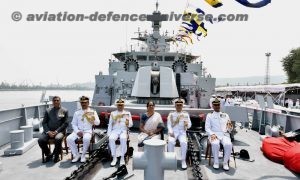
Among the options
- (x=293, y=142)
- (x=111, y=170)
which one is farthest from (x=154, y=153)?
(x=293, y=142)

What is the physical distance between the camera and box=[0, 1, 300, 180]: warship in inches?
168

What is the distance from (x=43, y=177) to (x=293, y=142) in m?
4.99

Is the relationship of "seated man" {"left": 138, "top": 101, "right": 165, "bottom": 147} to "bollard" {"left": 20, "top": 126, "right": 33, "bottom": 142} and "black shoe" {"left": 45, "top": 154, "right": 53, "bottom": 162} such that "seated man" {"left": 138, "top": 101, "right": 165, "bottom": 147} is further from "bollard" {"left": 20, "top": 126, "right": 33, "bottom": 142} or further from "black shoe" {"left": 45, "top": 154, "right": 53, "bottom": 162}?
"bollard" {"left": 20, "top": 126, "right": 33, "bottom": 142}

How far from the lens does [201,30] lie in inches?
680

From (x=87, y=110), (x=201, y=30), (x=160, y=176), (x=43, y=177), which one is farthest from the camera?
(x=201, y=30)

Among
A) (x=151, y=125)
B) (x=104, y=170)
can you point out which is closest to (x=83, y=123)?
(x=104, y=170)

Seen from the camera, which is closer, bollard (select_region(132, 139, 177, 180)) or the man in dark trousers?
bollard (select_region(132, 139, 177, 180))

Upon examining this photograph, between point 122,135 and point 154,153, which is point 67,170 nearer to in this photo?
point 122,135

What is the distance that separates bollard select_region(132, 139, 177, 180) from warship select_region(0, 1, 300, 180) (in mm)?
15

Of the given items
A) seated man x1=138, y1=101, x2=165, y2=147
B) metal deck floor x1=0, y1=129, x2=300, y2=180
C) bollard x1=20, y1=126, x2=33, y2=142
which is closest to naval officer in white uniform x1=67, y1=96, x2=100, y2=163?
metal deck floor x1=0, y1=129, x2=300, y2=180

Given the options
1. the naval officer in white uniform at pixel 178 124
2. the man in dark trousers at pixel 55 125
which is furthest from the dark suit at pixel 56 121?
the naval officer in white uniform at pixel 178 124

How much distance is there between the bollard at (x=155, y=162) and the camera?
1866mm

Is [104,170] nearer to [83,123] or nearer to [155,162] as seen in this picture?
[83,123]

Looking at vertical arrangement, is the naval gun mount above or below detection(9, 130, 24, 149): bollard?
above
